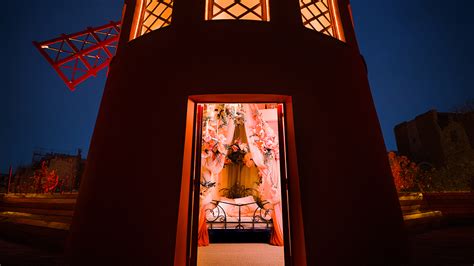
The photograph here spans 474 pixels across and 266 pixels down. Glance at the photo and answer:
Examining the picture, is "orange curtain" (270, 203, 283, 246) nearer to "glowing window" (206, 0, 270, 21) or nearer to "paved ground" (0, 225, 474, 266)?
"paved ground" (0, 225, 474, 266)

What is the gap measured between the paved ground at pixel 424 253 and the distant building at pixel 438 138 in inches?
342

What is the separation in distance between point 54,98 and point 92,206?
121611 mm

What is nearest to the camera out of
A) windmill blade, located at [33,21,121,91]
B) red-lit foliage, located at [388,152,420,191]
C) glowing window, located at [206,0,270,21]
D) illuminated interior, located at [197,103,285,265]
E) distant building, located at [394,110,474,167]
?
glowing window, located at [206,0,270,21]

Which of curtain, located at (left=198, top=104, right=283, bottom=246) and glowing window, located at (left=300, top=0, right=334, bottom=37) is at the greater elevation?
glowing window, located at (left=300, top=0, right=334, bottom=37)

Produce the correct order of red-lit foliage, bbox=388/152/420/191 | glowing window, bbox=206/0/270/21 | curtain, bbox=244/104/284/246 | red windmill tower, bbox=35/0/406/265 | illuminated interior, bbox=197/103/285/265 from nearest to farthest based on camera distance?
red windmill tower, bbox=35/0/406/265 → glowing window, bbox=206/0/270/21 → illuminated interior, bbox=197/103/285/265 → curtain, bbox=244/104/284/246 → red-lit foliage, bbox=388/152/420/191

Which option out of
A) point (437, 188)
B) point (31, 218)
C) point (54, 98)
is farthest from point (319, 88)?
point (54, 98)

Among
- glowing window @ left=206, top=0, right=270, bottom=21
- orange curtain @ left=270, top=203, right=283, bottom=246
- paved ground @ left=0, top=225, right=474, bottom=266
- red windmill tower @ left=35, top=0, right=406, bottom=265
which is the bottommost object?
paved ground @ left=0, top=225, right=474, bottom=266

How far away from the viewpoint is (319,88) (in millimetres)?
2857

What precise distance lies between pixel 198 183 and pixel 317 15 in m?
3.16

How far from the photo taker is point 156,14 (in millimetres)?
3596

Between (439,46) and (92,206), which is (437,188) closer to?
(92,206)

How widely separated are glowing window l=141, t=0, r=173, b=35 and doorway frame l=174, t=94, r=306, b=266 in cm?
167

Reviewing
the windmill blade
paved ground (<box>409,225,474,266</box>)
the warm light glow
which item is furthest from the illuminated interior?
the windmill blade

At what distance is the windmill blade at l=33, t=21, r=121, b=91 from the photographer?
6594 mm
